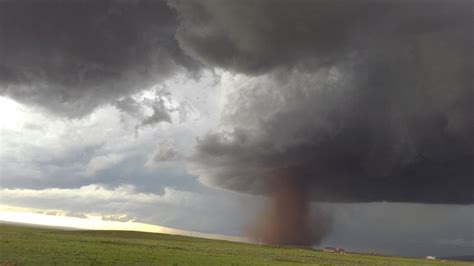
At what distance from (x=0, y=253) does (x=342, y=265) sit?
244 ft

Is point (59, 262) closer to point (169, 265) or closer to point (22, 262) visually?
point (22, 262)

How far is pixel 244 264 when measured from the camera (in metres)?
81.9

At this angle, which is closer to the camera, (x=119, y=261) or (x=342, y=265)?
(x=119, y=261)

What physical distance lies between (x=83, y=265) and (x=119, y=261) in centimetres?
1014

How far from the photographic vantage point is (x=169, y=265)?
229ft

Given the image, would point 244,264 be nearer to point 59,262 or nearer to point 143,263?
point 143,263

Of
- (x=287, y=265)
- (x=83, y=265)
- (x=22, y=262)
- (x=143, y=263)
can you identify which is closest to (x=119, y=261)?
(x=143, y=263)

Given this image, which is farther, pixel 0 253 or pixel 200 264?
pixel 200 264

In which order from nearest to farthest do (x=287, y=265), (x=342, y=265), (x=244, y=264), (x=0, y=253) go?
1. (x=0, y=253)
2. (x=244, y=264)
3. (x=287, y=265)
4. (x=342, y=265)

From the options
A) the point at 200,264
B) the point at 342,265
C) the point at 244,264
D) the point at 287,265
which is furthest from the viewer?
the point at 342,265

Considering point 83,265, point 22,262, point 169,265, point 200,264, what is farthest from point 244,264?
point 22,262

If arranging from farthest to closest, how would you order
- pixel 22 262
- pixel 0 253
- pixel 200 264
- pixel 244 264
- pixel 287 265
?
pixel 287 265 → pixel 244 264 → pixel 200 264 → pixel 0 253 → pixel 22 262

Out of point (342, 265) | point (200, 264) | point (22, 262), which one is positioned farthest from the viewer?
point (342, 265)

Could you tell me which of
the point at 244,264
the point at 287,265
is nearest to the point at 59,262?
the point at 244,264
